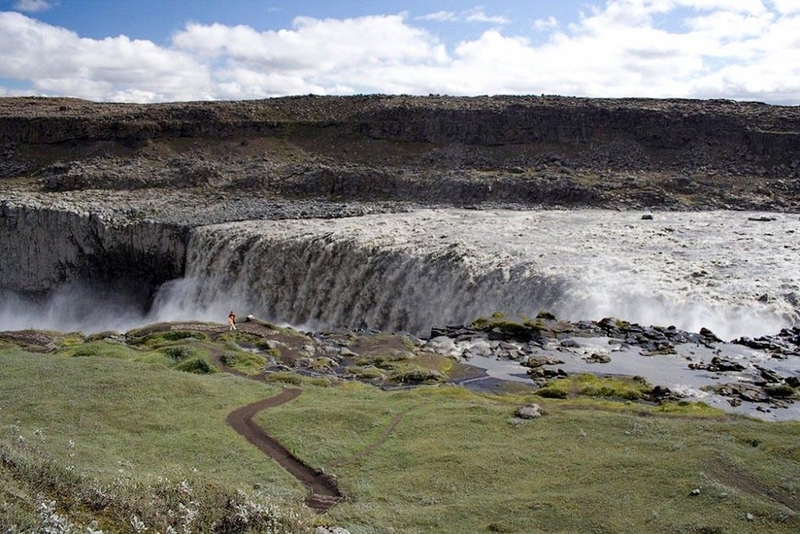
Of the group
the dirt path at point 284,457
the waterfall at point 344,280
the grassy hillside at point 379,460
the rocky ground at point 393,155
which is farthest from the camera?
the rocky ground at point 393,155

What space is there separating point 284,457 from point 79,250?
47.3m

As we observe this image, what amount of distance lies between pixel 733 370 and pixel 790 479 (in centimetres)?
1229

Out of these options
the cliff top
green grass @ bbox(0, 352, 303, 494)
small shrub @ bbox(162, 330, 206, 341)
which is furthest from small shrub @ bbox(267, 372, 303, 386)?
the cliff top

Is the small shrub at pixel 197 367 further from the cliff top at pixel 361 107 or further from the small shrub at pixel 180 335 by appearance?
the cliff top at pixel 361 107

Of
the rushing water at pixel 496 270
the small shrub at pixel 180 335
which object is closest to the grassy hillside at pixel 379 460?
the small shrub at pixel 180 335

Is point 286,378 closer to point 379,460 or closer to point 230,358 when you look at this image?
point 230,358

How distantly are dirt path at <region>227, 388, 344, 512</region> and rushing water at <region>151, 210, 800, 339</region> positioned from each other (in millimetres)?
17779

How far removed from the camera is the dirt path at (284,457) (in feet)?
44.3

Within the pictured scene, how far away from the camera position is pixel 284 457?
606 inches

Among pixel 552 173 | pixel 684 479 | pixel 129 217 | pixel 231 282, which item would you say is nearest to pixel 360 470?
pixel 684 479

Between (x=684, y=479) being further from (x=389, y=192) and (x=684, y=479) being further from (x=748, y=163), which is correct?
(x=748, y=163)

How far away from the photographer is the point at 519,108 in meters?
77.1

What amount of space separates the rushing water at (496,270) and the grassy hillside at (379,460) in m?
11.8

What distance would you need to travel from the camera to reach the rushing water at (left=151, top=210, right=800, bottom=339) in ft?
105
